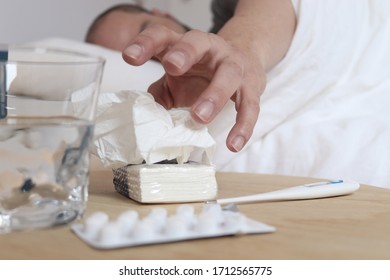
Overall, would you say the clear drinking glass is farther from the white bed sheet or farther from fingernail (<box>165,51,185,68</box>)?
the white bed sheet

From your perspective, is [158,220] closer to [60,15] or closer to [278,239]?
[278,239]

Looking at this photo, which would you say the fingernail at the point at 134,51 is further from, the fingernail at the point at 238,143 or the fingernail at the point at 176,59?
the fingernail at the point at 238,143

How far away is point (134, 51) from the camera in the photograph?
597 mm

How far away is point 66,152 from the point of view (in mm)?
455

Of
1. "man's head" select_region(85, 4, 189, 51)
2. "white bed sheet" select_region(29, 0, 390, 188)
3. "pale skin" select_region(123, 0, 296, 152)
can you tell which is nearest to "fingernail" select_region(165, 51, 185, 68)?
"pale skin" select_region(123, 0, 296, 152)

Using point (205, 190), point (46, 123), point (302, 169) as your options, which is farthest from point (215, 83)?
point (302, 169)

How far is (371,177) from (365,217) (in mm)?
458

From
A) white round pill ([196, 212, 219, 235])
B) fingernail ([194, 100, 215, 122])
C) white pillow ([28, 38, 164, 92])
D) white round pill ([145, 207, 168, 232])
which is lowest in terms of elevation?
white pillow ([28, 38, 164, 92])

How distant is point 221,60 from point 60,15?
1.37 metres

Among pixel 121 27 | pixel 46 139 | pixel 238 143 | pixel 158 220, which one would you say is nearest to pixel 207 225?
pixel 158 220

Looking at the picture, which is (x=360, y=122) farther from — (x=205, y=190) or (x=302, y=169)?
(x=205, y=190)

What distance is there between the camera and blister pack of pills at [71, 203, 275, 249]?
39cm

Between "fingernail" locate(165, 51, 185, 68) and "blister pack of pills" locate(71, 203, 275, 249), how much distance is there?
0.20 meters
